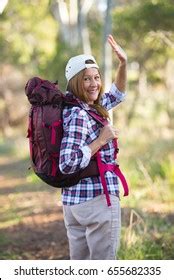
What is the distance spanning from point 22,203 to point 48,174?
4686 mm

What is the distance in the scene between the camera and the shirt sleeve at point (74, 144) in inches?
116

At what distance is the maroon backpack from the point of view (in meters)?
2.98

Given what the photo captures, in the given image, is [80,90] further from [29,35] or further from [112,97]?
[29,35]

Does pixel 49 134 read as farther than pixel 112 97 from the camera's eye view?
No

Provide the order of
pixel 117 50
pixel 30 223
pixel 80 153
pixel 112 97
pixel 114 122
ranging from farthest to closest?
pixel 114 122, pixel 30 223, pixel 112 97, pixel 117 50, pixel 80 153

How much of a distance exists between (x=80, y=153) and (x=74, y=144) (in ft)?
0.16

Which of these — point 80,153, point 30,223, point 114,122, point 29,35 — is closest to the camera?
point 80,153

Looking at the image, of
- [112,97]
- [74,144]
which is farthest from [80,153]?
[112,97]

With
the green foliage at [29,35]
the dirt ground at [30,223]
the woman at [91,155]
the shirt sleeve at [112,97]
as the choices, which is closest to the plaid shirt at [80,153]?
the woman at [91,155]

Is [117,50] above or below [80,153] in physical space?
above

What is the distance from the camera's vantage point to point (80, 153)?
2963 mm

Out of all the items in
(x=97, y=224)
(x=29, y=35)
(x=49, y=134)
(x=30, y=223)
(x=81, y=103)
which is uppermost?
(x=29, y=35)

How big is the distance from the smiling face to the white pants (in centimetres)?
49

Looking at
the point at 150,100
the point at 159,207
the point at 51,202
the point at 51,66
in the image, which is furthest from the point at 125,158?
the point at 150,100
